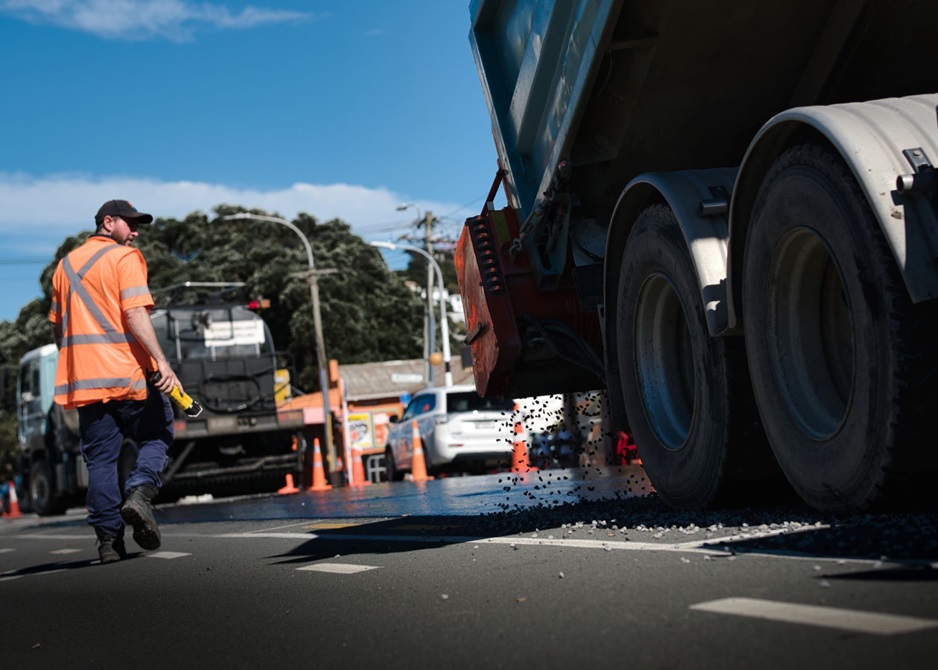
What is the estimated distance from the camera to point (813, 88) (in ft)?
17.9

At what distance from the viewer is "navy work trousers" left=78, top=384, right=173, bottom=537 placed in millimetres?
7164

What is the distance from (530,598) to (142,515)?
3626mm

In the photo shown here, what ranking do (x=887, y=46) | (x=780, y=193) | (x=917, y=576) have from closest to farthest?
(x=917, y=576), (x=780, y=193), (x=887, y=46)

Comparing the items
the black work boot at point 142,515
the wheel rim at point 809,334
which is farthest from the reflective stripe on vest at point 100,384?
the wheel rim at point 809,334

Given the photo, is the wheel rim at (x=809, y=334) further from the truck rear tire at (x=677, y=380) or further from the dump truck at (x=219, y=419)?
the dump truck at (x=219, y=419)

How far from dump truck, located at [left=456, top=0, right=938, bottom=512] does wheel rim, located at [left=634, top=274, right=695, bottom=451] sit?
0.4 inches

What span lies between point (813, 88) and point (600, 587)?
2.63 m

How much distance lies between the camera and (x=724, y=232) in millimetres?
5113

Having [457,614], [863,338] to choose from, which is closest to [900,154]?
[863,338]

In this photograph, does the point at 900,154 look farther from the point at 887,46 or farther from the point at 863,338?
the point at 887,46

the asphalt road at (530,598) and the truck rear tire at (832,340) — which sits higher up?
the truck rear tire at (832,340)

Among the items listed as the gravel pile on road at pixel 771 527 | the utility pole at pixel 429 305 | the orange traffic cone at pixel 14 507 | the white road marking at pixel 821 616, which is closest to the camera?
the white road marking at pixel 821 616

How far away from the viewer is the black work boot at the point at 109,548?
7.29 meters

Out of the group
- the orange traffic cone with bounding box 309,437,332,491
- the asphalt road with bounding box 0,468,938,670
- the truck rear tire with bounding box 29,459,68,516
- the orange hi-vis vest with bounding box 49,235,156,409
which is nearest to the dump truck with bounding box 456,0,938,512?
the asphalt road with bounding box 0,468,938,670
